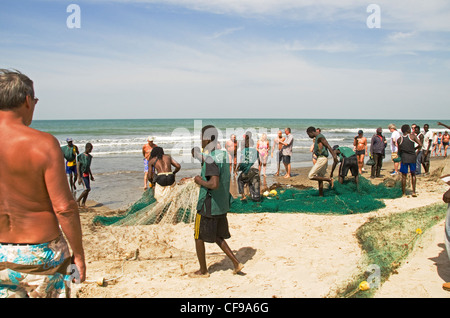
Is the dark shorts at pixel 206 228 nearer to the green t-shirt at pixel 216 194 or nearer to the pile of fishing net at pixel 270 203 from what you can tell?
the green t-shirt at pixel 216 194

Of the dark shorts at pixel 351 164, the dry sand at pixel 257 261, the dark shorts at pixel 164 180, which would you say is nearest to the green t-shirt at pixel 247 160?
the dry sand at pixel 257 261

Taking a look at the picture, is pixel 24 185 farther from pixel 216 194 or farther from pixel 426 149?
pixel 426 149

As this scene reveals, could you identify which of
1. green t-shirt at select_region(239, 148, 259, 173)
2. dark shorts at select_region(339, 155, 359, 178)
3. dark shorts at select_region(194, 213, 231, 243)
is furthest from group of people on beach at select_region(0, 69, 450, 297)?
dark shorts at select_region(339, 155, 359, 178)

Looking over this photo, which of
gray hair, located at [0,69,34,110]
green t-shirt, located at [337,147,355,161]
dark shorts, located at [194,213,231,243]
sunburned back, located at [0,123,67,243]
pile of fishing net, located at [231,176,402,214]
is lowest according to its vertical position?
pile of fishing net, located at [231,176,402,214]

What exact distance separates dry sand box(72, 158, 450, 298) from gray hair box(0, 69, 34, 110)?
289 centimetres

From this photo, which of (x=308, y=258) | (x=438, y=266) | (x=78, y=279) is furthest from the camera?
(x=308, y=258)

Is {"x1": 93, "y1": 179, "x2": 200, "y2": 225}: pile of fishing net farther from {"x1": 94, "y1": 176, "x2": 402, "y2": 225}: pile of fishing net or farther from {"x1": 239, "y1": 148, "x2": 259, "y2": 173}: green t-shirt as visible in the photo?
{"x1": 239, "y1": 148, "x2": 259, "y2": 173}: green t-shirt

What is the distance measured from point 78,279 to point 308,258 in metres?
3.85

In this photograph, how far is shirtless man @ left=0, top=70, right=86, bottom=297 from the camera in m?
2.24

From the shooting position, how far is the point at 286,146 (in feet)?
47.9

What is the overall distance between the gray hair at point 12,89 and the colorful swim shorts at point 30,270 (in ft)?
2.87

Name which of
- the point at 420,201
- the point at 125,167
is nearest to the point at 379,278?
the point at 420,201

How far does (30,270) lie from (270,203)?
678 centimetres
